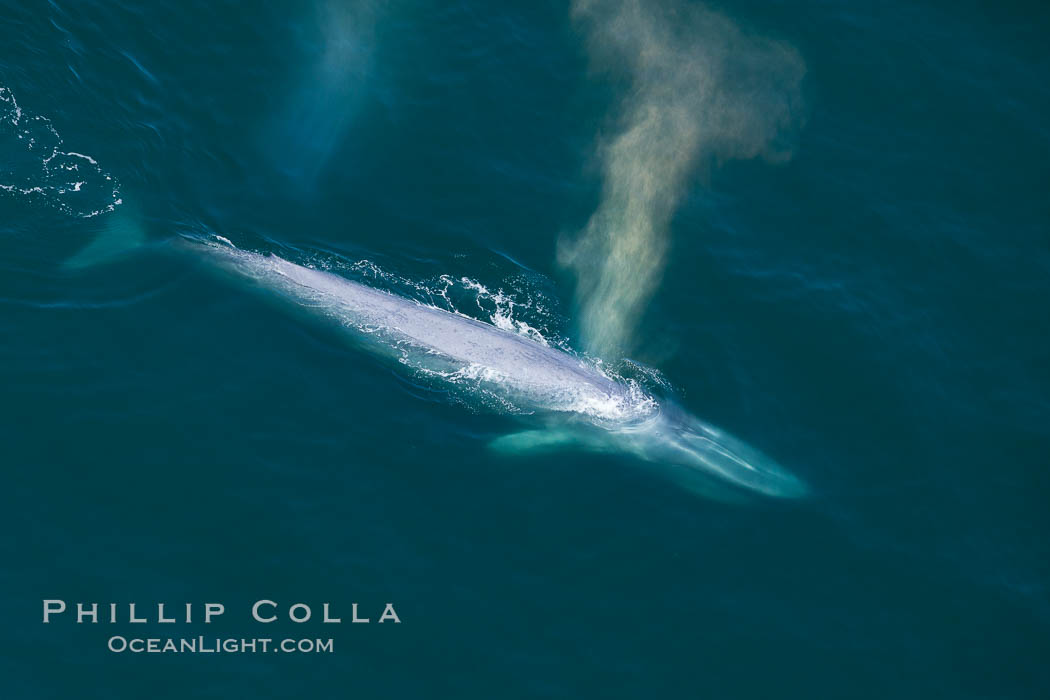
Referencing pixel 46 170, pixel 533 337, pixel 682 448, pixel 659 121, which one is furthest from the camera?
pixel 659 121

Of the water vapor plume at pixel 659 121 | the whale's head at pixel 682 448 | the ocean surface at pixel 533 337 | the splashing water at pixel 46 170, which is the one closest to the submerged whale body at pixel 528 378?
the whale's head at pixel 682 448

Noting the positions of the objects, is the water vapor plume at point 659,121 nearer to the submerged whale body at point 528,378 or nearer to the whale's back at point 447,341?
the whale's back at point 447,341

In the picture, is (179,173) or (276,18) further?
(276,18)

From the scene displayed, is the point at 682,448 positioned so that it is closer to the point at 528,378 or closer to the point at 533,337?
the point at 528,378

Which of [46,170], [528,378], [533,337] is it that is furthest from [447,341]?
[46,170]

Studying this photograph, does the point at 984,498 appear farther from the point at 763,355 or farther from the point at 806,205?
the point at 806,205

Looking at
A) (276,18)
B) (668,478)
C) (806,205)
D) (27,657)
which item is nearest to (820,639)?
(668,478)

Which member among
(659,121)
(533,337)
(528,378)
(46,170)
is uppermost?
(659,121)
